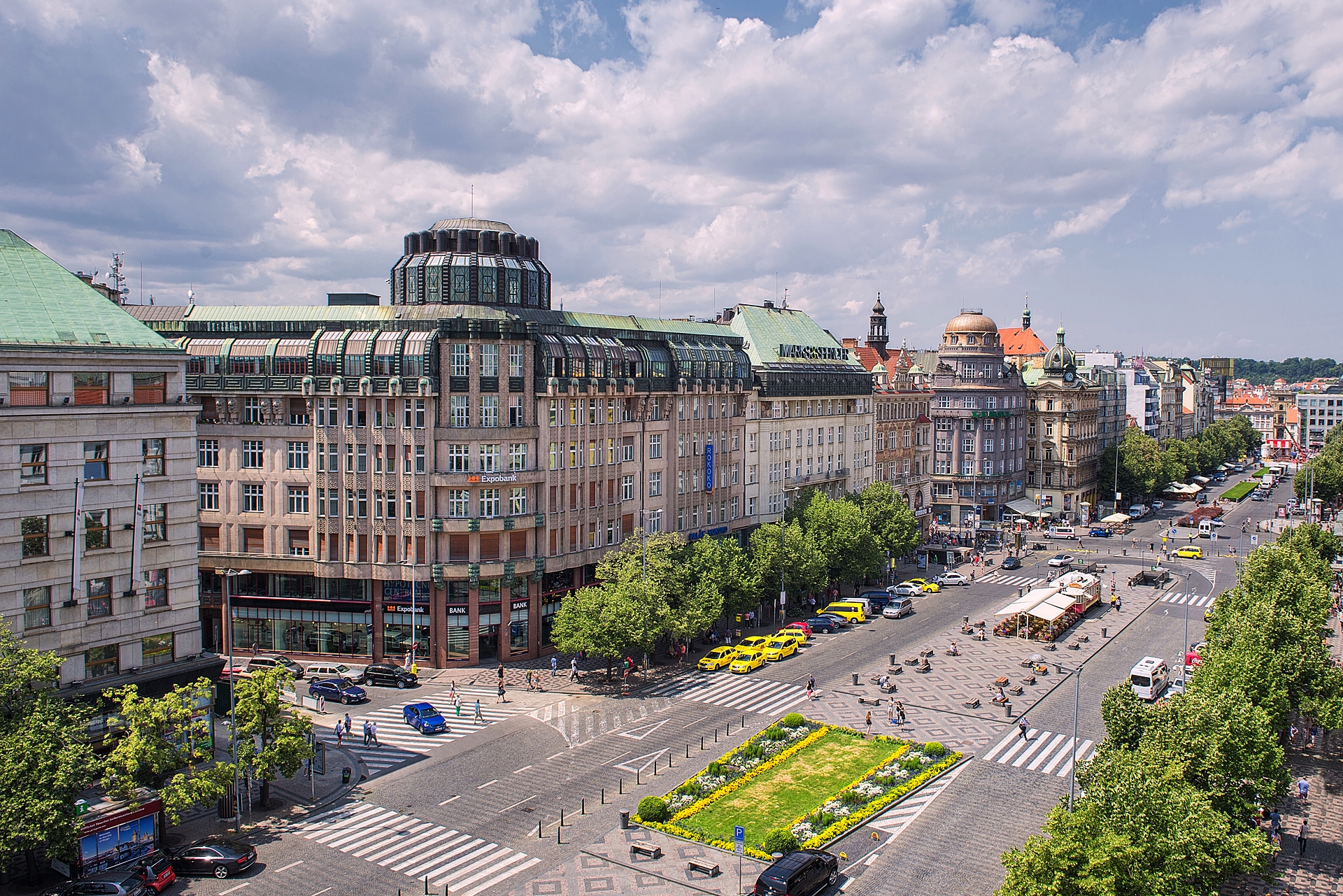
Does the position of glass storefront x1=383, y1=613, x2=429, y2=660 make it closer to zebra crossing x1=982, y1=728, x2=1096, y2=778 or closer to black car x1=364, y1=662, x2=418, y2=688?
black car x1=364, y1=662, x2=418, y2=688

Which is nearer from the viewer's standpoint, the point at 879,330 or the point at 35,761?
the point at 35,761

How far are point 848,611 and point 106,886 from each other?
67205 mm

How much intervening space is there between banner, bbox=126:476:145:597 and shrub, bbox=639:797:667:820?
28256mm

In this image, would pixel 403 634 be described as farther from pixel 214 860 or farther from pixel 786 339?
pixel 786 339

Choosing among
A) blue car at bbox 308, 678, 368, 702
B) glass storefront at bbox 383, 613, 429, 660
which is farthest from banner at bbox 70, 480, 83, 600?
glass storefront at bbox 383, 613, 429, 660

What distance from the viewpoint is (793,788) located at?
2125 inches

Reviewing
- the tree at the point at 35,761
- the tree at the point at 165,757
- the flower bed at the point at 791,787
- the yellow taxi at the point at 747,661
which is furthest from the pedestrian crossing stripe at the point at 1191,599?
the tree at the point at 35,761

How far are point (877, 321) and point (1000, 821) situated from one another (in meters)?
127

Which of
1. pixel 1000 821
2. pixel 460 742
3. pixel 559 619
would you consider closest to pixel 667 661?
pixel 559 619

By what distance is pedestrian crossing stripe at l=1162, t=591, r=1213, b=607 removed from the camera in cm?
10362

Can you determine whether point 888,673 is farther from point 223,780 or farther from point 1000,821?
point 223,780

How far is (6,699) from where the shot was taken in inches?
1697

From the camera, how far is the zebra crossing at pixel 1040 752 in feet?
189

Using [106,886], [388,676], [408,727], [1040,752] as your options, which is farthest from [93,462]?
[1040,752]
